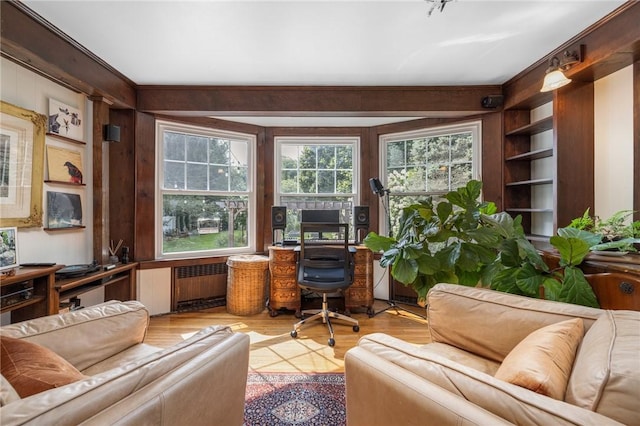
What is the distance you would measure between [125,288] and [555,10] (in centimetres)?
410

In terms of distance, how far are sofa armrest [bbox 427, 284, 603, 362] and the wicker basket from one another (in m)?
2.03

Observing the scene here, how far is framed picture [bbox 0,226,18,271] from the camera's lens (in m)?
1.77

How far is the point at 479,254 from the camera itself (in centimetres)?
168

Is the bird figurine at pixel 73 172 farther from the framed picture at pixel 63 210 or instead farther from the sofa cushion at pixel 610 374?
the sofa cushion at pixel 610 374

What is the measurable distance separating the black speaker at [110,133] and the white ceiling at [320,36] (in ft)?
1.70

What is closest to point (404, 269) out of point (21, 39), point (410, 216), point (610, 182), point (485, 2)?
point (410, 216)

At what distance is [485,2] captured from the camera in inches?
65.8

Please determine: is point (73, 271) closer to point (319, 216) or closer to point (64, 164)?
point (64, 164)

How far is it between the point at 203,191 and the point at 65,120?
4.37 feet

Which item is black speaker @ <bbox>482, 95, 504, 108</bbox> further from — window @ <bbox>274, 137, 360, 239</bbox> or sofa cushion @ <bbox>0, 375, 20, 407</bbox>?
sofa cushion @ <bbox>0, 375, 20, 407</bbox>

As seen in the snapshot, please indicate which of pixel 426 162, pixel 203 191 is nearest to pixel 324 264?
pixel 203 191

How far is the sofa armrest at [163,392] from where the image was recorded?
0.58 meters

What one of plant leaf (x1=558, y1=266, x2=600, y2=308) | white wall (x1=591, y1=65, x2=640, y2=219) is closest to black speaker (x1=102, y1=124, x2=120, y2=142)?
plant leaf (x1=558, y1=266, x2=600, y2=308)

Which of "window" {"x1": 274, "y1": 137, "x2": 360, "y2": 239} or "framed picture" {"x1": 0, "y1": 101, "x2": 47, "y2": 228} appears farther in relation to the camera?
"window" {"x1": 274, "y1": 137, "x2": 360, "y2": 239}
